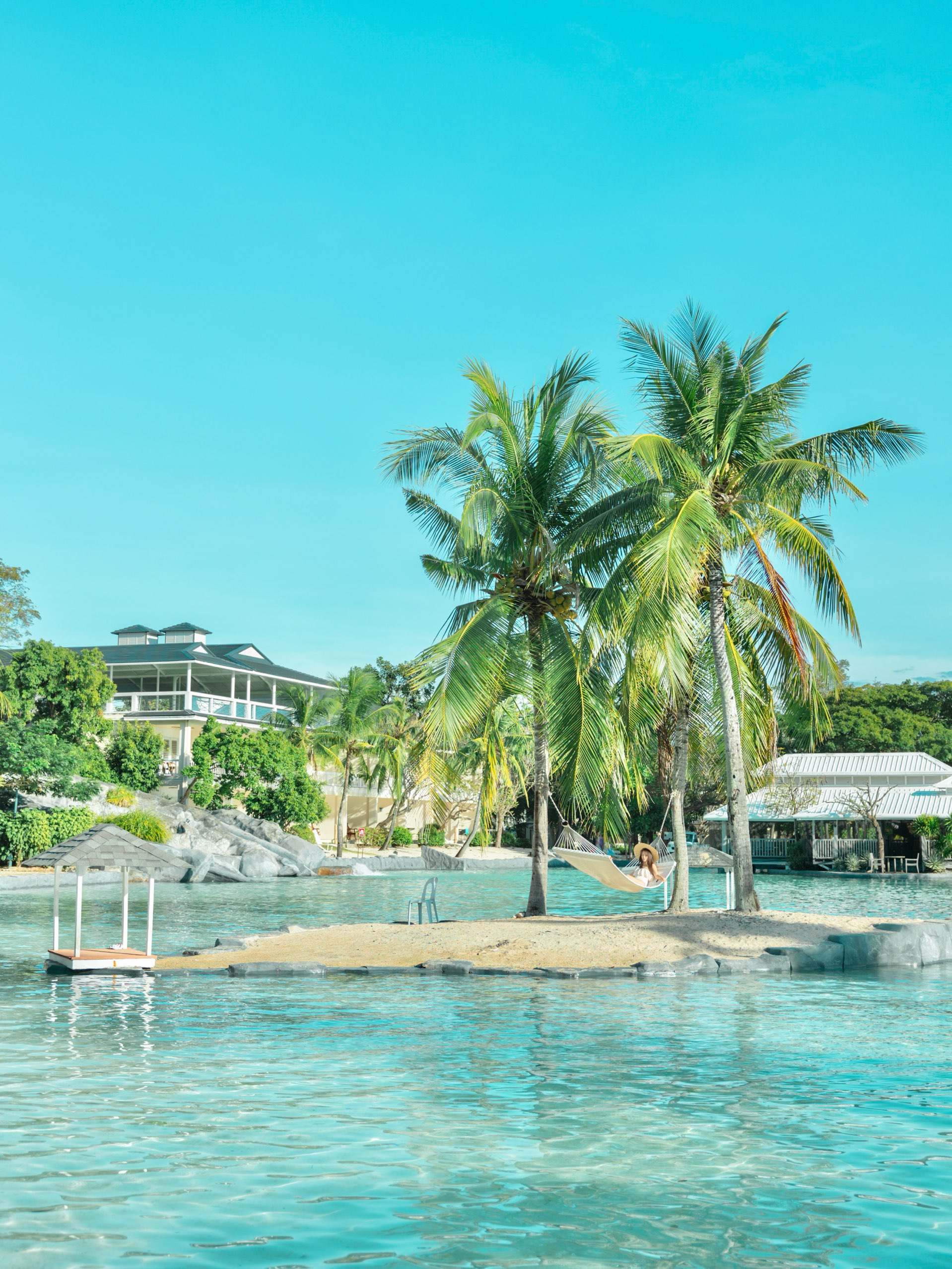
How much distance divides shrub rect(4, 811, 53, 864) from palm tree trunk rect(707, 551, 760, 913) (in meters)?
19.9

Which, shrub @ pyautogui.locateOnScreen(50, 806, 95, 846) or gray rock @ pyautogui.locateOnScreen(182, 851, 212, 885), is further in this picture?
gray rock @ pyautogui.locateOnScreen(182, 851, 212, 885)

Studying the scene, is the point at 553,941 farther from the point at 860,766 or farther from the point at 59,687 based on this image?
the point at 860,766

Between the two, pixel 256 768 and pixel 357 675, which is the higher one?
pixel 357 675

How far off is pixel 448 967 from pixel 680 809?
15.0ft

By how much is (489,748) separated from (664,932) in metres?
3.59

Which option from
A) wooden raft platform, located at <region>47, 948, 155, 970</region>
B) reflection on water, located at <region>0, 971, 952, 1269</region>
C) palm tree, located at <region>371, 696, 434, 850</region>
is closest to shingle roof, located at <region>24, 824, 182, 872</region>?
wooden raft platform, located at <region>47, 948, 155, 970</region>

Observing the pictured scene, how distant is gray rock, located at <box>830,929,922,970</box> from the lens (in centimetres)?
1309

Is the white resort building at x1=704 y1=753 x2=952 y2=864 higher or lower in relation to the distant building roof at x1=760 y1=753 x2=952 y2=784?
lower

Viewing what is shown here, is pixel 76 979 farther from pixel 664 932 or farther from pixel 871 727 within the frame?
pixel 871 727

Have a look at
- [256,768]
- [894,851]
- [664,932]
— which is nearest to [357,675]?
[256,768]

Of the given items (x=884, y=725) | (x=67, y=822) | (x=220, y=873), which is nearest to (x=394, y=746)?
(x=220, y=873)

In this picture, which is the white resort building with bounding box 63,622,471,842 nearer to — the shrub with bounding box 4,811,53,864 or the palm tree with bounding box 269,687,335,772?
the palm tree with bounding box 269,687,335,772

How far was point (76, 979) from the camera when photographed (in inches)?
455

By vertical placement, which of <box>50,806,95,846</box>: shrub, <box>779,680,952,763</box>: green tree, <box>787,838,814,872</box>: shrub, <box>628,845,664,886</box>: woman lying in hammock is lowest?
<box>787,838,814,872</box>: shrub
